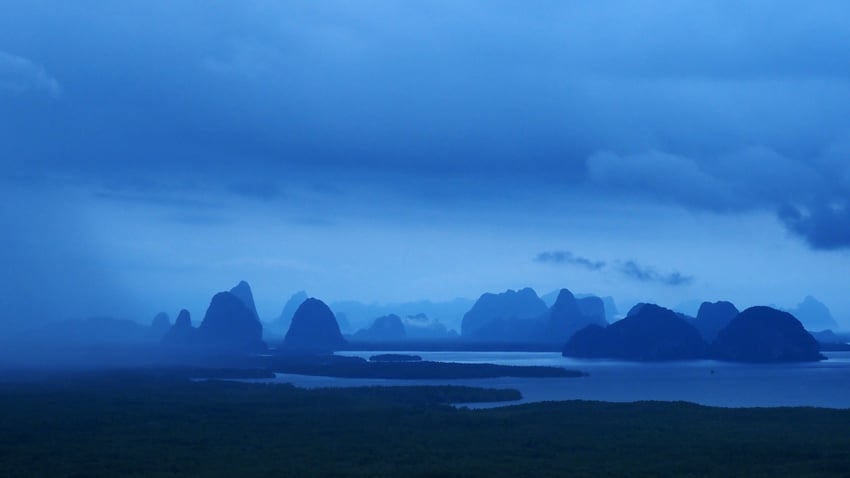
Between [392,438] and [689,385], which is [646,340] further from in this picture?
[392,438]

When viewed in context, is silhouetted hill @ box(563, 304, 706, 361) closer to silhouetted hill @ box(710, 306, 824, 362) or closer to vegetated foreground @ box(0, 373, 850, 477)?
→ silhouetted hill @ box(710, 306, 824, 362)

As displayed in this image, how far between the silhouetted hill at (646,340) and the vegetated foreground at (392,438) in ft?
405

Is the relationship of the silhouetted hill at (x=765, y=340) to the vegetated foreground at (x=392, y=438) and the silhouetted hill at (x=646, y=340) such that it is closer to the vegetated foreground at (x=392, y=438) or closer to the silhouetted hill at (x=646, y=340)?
the silhouetted hill at (x=646, y=340)

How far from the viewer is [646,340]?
189 metres

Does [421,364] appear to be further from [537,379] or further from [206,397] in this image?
[206,397]

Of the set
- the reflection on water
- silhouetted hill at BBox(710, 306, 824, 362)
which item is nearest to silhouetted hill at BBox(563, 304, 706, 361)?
silhouetted hill at BBox(710, 306, 824, 362)

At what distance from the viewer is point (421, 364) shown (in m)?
134

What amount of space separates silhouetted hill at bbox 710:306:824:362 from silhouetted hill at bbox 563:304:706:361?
7.39 m

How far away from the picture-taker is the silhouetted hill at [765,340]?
174875mm

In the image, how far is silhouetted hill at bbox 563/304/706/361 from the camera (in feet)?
616

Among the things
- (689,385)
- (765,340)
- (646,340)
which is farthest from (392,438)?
(646,340)

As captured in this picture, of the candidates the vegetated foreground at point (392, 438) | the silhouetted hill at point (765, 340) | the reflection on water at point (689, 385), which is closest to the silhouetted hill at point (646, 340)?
the silhouetted hill at point (765, 340)

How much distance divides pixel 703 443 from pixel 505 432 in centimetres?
970

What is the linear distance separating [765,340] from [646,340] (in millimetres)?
22307
